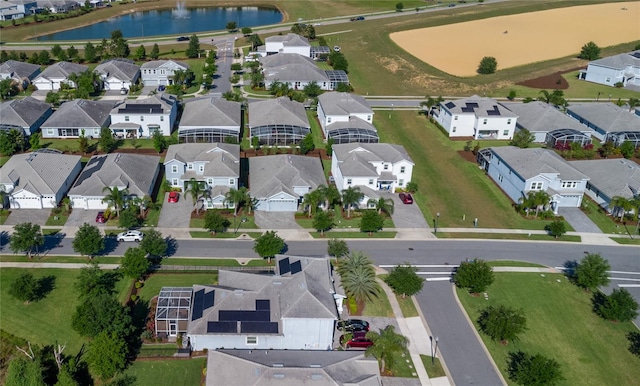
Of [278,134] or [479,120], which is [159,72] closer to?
[278,134]

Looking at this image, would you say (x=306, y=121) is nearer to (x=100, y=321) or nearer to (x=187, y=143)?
(x=187, y=143)

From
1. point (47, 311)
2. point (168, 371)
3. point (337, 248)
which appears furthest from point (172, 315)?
point (337, 248)

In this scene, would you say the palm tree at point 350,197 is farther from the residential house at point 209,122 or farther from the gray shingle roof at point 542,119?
the gray shingle roof at point 542,119

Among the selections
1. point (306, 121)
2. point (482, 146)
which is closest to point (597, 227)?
point (482, 146)

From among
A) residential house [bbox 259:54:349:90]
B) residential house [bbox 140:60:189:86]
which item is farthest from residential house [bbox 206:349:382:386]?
residential house [bbox 140:60:189:86]

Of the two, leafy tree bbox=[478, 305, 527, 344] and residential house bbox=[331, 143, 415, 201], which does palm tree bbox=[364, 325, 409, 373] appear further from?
residential house bbox=[331, 143, 415, 201]

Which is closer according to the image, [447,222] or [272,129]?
[447,222]
